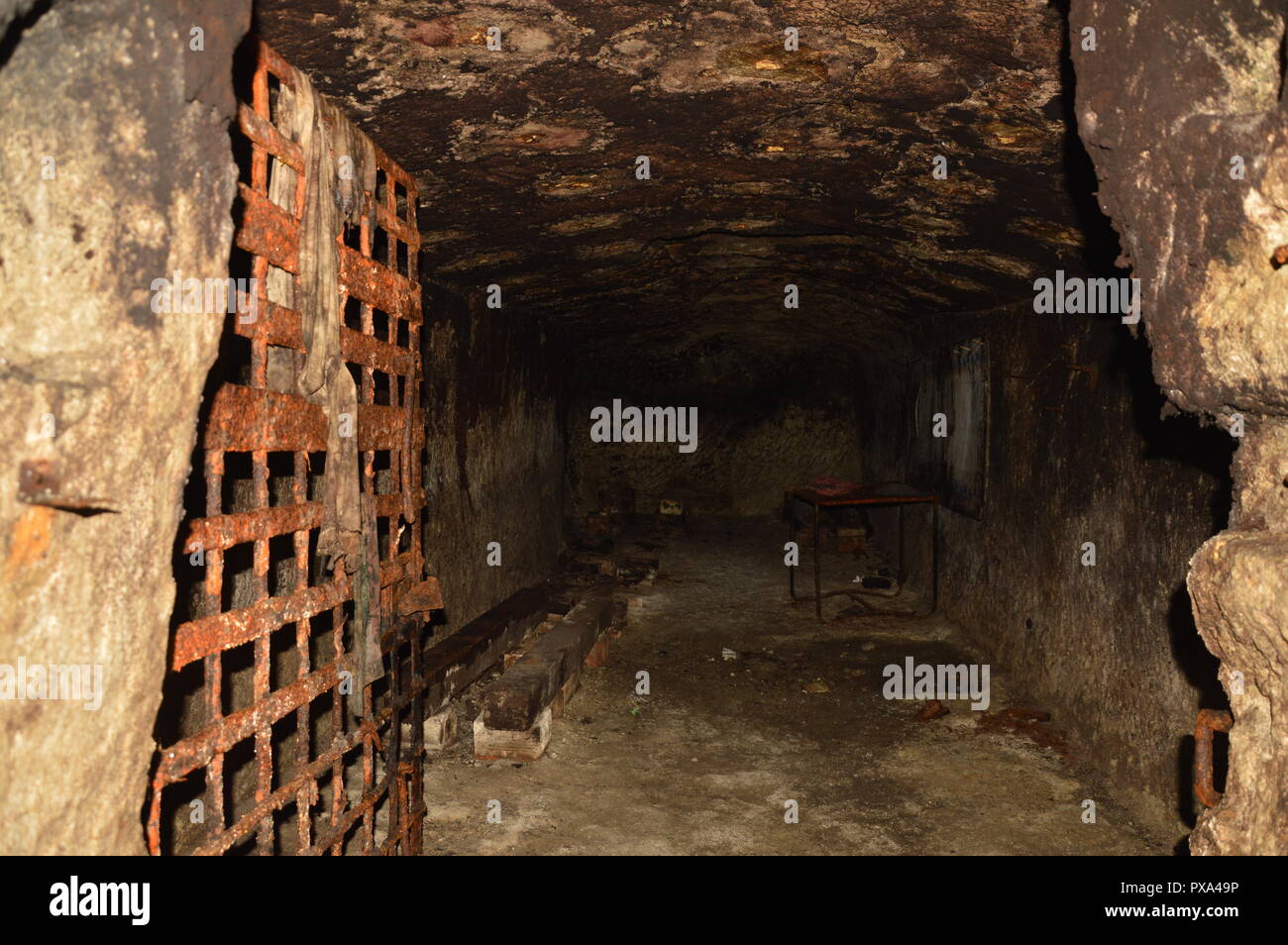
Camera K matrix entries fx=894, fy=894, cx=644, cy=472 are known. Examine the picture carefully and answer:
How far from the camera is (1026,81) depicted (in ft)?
9.44

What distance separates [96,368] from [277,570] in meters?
2.69

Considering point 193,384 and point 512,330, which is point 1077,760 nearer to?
point 193,384

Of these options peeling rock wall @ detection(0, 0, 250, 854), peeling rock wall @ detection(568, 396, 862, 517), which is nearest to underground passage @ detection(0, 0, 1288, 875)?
peeling rock wall @ detection(0, 0, 250, 854)

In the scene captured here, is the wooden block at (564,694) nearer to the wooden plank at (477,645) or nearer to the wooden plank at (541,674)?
the wooden plank at (541,674)

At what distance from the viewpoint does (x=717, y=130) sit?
3641 millimetres

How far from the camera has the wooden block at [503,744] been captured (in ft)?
15.0

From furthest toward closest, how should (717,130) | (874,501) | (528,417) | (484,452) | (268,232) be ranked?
(528,417) < (874,501) < (484,452) < (717,130) < (268,232)

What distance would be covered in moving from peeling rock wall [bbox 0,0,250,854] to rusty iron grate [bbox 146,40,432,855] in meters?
0.33

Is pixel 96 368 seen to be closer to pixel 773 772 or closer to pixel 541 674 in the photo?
pixel 541 674

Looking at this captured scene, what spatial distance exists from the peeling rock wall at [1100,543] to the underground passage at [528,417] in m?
0.03

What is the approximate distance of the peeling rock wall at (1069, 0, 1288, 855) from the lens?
6.29ft

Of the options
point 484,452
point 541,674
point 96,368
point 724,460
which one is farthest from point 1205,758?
point 724,460

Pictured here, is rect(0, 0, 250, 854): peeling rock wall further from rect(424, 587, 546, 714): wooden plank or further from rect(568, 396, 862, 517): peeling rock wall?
rect(568, 396, 862, 517): peeling rock wall

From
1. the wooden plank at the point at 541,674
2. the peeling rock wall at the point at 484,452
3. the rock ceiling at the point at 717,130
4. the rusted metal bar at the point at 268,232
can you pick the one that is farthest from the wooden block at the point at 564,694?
the rusted metal bar at the point at 268,232
